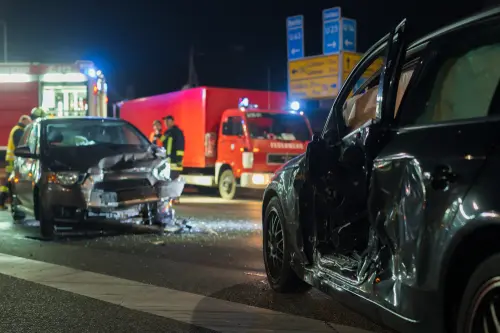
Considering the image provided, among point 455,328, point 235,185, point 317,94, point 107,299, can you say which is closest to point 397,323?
point 455,328

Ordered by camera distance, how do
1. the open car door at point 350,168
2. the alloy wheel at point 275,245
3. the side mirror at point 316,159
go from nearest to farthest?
the open car door at point 350,168 < the side mirror at point 316,159 < the alloy wheel at point 275,245

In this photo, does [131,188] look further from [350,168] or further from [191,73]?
[191,73]

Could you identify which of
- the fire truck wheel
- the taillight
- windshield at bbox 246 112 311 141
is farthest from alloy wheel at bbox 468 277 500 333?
the taillight

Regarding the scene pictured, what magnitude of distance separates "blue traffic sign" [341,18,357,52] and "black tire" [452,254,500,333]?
1899cm

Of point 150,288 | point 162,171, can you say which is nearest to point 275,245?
point 150,288

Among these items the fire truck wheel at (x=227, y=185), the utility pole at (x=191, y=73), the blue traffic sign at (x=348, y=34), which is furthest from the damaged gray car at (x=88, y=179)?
the utility pole at (x=191, y=73)

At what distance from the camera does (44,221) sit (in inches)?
314

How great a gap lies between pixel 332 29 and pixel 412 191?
1896 cm

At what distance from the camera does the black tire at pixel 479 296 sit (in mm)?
2385

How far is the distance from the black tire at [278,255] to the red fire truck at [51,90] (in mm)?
8535

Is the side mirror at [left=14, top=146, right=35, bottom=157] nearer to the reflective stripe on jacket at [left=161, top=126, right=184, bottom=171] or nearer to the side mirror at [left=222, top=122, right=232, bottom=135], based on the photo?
the reflective stripe on jacket at [left=161, top=126, right=184, bottom=171]

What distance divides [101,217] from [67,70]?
586cm

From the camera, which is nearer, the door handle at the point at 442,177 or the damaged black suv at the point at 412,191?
the damaged black suv at the point at 412,191

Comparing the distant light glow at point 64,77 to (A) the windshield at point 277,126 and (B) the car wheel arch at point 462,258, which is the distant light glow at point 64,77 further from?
(B) the car wheel arch at point 462,258
